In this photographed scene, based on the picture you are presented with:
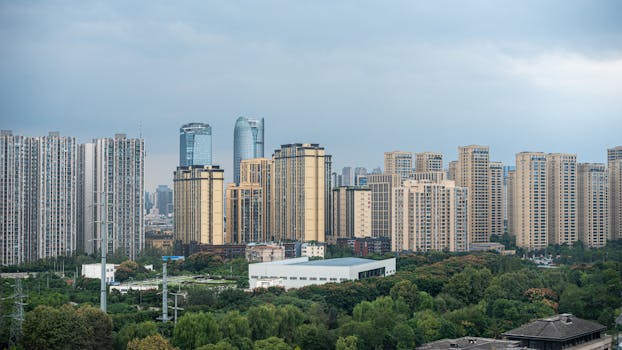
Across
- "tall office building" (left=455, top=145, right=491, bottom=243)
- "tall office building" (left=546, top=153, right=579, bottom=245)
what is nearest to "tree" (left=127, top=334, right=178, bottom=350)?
"tall office building" (left=546, top=153, right=579, bottom=245)

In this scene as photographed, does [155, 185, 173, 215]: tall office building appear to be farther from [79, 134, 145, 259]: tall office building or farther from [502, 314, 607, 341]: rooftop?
[502, 314, 607, 341]: rooftop

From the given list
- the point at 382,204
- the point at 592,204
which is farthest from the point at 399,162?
the point at 592,204

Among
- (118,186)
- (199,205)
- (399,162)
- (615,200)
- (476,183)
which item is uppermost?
(399,162)

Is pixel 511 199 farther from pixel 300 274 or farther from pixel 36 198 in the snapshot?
pixel 36 198

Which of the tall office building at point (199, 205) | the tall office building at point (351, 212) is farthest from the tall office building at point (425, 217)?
the tall office building at point (199, 205)

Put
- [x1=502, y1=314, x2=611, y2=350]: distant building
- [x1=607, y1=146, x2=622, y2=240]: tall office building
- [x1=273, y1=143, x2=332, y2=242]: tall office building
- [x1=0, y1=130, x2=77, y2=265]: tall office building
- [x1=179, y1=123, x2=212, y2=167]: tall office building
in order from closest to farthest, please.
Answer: [x1=502, y1=314, x2=611, y2=350]: distant building → [x1=0, y1=130, x2=77, y2=265]: tall office building → [x1=607, y1=146, x2=622, y2=240]: tall office building → [x1=273, y1=143, x2=332, y2=242]: tall office building → [x1=179, y1=123, x2=212, y2=167]: tall office building

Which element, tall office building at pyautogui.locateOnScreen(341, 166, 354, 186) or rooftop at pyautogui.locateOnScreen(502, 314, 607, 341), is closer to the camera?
rooftop at pyautogui.locateOnScreen(502, 314, 607, 341)

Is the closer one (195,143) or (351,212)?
(351,212)

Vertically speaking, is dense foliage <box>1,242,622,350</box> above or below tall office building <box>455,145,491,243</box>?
below
